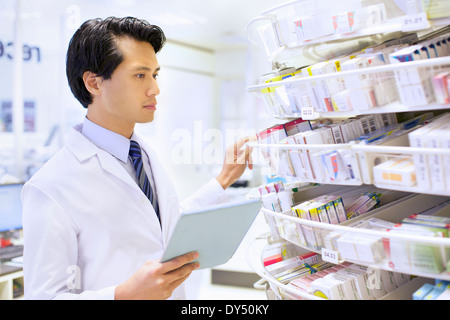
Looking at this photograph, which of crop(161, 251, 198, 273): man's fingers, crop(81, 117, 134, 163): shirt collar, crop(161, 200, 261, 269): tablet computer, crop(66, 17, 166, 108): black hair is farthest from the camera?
crop(81, 117, 134, 163): shirt collar

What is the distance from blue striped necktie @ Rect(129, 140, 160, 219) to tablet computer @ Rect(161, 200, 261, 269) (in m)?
0.41

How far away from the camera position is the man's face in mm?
1393

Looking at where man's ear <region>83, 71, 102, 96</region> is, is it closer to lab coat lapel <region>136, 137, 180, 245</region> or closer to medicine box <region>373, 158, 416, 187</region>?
lab coat lapel <region>136, 137, 180, 245</region>

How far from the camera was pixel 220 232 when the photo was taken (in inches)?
43.2

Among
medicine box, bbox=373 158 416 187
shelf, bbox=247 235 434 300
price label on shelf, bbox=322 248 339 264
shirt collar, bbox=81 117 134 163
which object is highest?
shirt collar, bbox=81 117 134 163

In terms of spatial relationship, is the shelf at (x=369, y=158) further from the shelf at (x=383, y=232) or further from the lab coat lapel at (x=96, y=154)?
the lab coat lapel at (x=96, y=154)

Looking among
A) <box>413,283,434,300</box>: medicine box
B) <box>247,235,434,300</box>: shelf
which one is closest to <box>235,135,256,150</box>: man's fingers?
<box>247,235,434,300</box>: shelf

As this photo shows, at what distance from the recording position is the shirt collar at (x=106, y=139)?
148cm

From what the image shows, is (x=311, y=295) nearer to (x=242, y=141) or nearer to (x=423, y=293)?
(x=423, y=293)

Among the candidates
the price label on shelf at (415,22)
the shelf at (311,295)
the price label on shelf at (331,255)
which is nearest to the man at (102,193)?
the shelf at (311,295)

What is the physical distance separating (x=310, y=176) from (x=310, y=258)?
37cm
